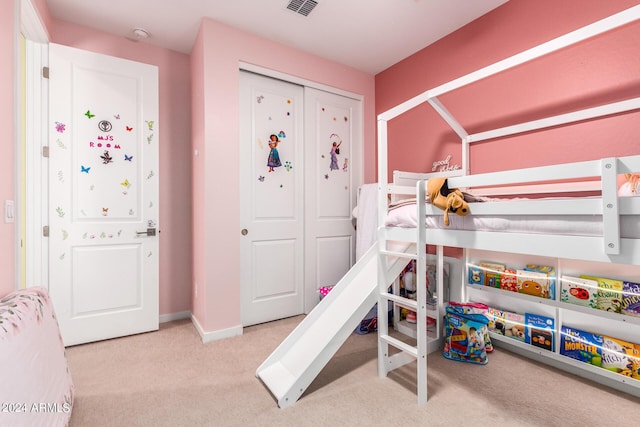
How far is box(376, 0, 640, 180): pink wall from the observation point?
5.96 feet

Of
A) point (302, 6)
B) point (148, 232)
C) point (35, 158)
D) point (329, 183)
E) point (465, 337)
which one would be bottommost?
point (465, 337)

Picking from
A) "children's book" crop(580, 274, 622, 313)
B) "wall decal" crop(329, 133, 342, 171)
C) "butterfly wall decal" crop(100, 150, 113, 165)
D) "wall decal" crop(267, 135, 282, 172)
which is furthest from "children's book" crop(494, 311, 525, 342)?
"butterfly wall decal" crop(100, 150, 113, 165)

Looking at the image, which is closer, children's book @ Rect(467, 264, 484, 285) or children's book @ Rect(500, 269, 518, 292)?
children's book @ Rect(500, 269, 518, 292)

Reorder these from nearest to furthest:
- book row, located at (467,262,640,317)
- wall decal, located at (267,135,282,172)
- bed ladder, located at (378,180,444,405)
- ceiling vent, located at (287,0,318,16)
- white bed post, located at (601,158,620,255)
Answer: white bed post, located at (601,158,620,255) < bed ladder, located at (378,180,444,405) < book row, located at (467,262,640,317) < ceiling vent, located at (287,0,318,16) < wall decal, located at (267,135,282,172)

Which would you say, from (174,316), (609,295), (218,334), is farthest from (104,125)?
(609,295)

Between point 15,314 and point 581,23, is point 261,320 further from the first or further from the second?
point 581,23

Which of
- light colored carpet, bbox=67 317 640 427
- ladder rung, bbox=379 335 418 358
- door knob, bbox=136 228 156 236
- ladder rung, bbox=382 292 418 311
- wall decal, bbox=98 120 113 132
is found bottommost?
light colored carpet, bbox=67 317 640 427

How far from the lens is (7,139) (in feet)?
5.07

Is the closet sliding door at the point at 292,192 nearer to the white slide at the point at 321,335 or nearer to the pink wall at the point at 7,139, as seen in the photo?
the white slide at the point at 321,335

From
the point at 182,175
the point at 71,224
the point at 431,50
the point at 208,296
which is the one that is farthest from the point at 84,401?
the point at 431,50

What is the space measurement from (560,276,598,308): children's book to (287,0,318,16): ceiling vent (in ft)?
8.49

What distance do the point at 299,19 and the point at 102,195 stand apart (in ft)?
7.03

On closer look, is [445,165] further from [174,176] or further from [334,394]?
[174,176]

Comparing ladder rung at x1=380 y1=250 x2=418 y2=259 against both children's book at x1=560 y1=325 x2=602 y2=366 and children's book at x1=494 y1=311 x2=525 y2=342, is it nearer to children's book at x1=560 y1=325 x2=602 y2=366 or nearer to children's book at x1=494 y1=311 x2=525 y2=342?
children's book at x1=494 y1=311 x2=525 y2=342
